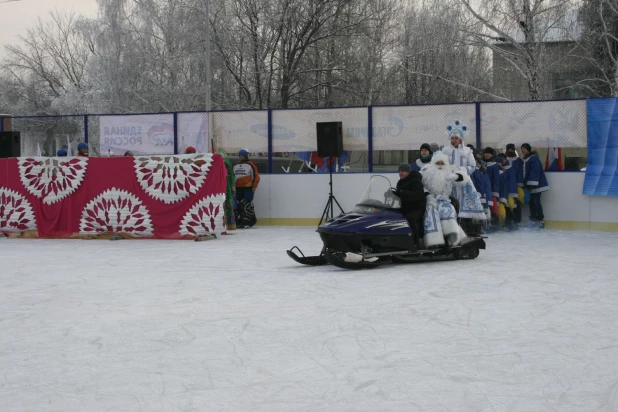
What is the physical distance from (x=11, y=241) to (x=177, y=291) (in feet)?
23.0

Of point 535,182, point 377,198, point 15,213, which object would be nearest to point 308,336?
point 377,198

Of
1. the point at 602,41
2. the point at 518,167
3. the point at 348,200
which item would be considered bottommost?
the point at 348,200

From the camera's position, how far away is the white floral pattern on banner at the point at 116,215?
1451cm

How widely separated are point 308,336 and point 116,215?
8.99 m

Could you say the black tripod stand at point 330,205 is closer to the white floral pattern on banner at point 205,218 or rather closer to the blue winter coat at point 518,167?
the white floral pattern on banner at point 205,218

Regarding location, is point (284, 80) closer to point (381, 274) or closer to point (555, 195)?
point (555, 195)

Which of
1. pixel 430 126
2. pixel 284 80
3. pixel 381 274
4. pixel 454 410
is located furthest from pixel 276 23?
pixel 454 410

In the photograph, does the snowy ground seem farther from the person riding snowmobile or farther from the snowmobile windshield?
the snowmobile windshield

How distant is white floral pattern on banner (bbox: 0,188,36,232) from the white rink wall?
4.43 m

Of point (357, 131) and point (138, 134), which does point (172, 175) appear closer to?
point (357, 131)

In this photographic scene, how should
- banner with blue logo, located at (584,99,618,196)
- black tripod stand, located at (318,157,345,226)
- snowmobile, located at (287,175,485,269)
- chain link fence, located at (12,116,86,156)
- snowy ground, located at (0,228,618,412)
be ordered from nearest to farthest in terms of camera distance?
1. snowy ground, located at (0,228,618,412)
2. snowmobile, located at (287,175,485,269)
3. banner with blue logo, located at (584,99,618,196)
4. black tripod stand, located at (318,157,345,226)
5. chain link fence, located at (12,116,86,156)

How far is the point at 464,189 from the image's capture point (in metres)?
13.0

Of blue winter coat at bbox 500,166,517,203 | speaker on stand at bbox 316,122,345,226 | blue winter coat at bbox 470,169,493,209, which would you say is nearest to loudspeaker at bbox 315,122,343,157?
speaker on stand at bbox 316,122,345,226

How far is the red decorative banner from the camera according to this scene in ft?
47.2
